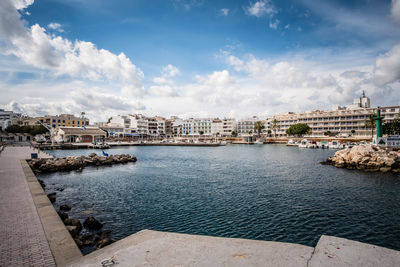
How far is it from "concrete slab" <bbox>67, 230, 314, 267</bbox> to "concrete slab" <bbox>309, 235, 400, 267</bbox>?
1.03 feet

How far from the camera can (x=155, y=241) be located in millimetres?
7426

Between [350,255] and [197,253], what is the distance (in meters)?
3.98

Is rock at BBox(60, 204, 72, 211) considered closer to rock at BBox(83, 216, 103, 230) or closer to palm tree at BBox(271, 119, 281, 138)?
rock at BBox(83, 216, 103, 230)

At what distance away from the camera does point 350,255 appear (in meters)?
6.02

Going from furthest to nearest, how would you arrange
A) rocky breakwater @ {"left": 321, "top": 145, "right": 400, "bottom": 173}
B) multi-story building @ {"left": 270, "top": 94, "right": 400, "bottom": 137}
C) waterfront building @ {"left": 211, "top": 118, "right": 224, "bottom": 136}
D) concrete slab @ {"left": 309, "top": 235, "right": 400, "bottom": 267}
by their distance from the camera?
1. waterfront building @ {"left": 211, "top": 118, "right": 224, "bottom": 136}
2. multi-story building @ {"left": 270, "top": 94, "right": 400, "bottom": 137}
3. rocky breakwater @ {"left": 321, "top": 145, "right": 400, "bottom": 173}
4. concrete slab @ {"left": 309, "top": 235, "right": 400, "bottom": 267}

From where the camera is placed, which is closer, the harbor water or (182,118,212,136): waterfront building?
the harbor water

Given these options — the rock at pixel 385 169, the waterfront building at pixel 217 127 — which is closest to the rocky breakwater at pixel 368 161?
the rock at pixel 385 169

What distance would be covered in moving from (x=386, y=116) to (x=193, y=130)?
326 feet

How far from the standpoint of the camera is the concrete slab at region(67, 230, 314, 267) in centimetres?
595

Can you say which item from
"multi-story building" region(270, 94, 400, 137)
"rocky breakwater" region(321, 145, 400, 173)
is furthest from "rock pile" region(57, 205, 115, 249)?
"multi-story building" region(270, 94, 400, 137)

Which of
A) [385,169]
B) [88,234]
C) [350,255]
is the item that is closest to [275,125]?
[385,169]

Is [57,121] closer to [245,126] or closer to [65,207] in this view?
Answer: [245,126]

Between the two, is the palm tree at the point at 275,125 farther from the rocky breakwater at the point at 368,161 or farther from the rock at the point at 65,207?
the rock at the point at 65,207

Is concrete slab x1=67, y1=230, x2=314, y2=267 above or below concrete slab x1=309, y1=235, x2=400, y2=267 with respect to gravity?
below
